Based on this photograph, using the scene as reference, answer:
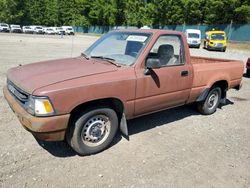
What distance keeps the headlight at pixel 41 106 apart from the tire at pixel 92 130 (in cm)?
48

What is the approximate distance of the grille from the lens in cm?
353

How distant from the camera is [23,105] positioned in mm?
3570

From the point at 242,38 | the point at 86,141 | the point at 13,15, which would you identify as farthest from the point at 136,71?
the point at 13,15

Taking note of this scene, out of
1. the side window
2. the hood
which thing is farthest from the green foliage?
the hood

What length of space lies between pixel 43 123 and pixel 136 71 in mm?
1649

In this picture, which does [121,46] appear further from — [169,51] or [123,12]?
[123,12]

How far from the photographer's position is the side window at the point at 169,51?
15.5 ft

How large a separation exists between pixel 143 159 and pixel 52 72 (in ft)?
6.27

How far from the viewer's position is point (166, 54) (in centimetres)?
488

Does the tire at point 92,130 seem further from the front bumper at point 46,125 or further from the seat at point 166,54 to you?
the seat at point 166,54

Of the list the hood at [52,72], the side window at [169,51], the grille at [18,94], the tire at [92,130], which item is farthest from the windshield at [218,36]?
the grille at [18,94]

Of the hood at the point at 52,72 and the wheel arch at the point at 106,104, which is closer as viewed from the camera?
the hood at the point at 52,72

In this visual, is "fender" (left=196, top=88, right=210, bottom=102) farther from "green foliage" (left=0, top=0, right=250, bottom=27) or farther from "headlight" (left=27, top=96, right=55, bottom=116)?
"green foliage" (left=0, top=0, right=250, bottom=27)

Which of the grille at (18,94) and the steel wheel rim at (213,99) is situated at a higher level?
the grille at (18,94)
